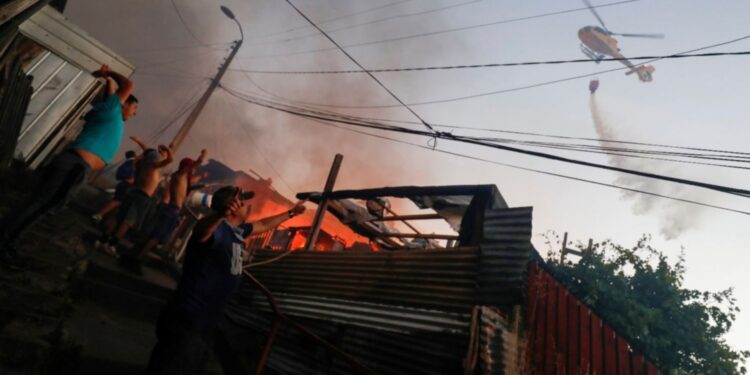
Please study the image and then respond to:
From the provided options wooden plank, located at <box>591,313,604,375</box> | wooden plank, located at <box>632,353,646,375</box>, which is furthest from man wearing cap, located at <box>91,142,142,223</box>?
wooden plank, located at <box>632,353,646,375</box>

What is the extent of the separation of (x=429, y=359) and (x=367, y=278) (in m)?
1.76

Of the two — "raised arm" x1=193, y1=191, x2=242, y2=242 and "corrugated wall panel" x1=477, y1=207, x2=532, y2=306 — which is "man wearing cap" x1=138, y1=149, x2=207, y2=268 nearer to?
"raised arm" x1=193, y1=191, x2=242, y2=242

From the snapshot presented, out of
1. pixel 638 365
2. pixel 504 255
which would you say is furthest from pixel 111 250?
pixel 638 365

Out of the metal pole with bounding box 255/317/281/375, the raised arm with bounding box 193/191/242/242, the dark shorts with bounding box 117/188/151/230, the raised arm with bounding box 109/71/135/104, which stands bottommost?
the metal pole with bounding box 255/317/281/375

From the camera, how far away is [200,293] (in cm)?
249

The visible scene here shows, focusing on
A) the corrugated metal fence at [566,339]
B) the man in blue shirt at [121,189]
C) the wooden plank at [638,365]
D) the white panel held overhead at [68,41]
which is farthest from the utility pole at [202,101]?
the wooden plank at [638,365]

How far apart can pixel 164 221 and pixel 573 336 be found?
7725 millimetres

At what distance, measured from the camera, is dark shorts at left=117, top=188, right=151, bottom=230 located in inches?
224

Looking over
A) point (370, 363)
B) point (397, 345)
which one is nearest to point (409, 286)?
point (397, 345)

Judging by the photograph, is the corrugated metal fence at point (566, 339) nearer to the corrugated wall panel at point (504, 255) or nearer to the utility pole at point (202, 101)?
the corrugated wall panel at point (504, 255)

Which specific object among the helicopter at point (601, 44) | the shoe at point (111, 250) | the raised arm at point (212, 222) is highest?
the helicopter at point (601, 44)

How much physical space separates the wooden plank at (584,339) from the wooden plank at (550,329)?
84cm

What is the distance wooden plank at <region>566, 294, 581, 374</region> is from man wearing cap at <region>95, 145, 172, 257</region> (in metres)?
7.57

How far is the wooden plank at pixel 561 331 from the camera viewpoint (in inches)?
222
